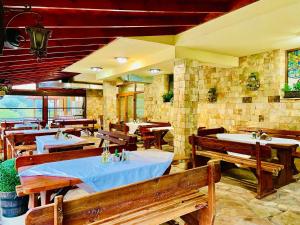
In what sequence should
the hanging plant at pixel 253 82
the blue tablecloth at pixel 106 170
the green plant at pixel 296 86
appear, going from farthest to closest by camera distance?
the hanging plant at pixel 253 82 → the green plant at pixel 296 86 → the blue tablecloth at pixel 106 170

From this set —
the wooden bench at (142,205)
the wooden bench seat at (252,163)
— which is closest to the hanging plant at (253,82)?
the wooden bench seat at (252,163)

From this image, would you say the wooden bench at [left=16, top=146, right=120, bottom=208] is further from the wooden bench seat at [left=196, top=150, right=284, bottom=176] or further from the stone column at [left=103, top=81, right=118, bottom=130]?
the stone column at [left=103, top=81, right=118, bottom=130]

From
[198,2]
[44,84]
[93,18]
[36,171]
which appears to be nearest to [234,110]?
[198,2]

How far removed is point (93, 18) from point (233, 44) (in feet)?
10.2

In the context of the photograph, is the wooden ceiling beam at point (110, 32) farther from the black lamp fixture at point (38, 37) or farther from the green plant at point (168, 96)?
the green plant at point (168, 96)

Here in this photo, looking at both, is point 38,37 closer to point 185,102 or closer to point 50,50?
point 50,50

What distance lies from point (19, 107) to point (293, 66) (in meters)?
11.6

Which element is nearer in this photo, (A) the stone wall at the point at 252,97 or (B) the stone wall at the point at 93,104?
(A) the stone wall at the point at 252,97

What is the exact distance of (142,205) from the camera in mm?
1554

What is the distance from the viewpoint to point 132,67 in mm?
6676

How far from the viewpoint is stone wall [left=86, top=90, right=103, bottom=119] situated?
12375 mm

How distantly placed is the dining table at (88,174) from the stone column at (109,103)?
6.56 m

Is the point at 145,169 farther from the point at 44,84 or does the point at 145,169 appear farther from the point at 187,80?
the point at 44,84

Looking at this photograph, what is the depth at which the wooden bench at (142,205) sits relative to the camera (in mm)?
1145
